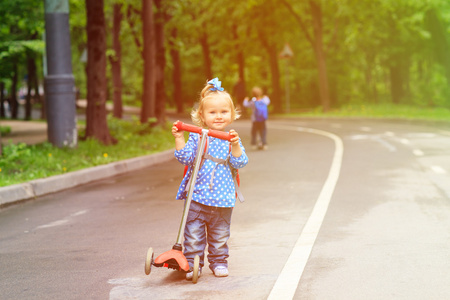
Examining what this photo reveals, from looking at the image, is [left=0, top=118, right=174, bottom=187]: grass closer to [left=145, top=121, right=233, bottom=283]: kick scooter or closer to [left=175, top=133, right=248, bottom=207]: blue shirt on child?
[left=175, top=133, right=248, bottom=207]: blue shirt on child

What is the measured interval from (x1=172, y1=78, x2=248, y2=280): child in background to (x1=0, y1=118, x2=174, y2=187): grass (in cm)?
555

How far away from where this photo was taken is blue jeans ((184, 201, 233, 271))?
18.1ft

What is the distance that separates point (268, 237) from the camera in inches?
273

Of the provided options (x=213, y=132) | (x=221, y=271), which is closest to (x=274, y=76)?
(x=221, y=271)

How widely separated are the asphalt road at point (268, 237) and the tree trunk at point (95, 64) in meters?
4.14

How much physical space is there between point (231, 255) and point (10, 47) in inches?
524

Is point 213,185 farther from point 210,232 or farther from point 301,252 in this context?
point 301,252

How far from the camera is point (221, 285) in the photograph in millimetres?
5215

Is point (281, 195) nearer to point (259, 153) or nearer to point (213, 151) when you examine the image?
point (213, 151)

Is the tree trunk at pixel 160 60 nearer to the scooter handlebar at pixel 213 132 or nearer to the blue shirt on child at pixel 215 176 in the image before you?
the blue shirt on child at pixel 215 176

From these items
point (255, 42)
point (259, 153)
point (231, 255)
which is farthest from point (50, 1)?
point (255, 42)

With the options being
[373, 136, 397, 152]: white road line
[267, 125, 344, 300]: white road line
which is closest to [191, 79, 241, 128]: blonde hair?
[267, 125, 344, 300]: white road line

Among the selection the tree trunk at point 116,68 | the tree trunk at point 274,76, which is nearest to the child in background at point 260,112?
the tree trunk at point 116,68

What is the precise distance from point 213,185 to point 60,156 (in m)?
8.78
